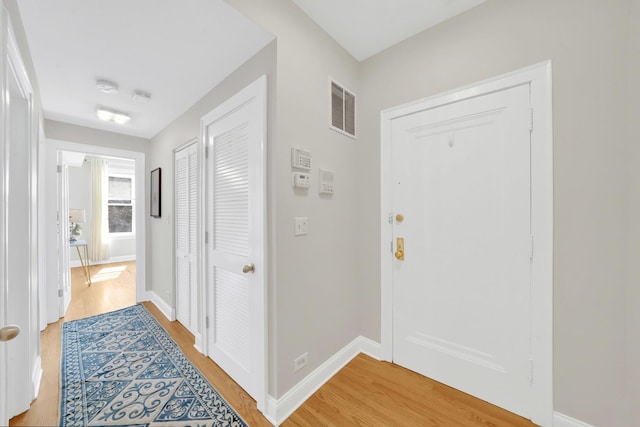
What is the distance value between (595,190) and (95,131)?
4381 mm

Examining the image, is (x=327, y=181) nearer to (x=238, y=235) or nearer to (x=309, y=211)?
(x=309, y=211)

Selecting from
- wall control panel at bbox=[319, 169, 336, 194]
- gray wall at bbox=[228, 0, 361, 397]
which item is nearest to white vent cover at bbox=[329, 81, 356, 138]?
gray wall at bbox=[228, 0, 361, 397]

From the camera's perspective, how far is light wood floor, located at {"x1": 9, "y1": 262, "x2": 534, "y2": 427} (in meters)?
1.35

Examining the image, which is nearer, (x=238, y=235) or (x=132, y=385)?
(x=132, y=385)

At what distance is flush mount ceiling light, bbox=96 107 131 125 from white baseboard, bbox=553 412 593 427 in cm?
403

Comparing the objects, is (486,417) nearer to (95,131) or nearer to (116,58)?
(116,58)

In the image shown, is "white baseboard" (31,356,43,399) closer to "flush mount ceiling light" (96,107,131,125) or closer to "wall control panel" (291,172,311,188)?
"wall control panel" (291,172,311,188)

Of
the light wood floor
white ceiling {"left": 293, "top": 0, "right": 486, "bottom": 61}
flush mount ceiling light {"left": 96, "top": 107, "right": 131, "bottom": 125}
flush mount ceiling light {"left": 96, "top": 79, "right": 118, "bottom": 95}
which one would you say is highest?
white ceiling {"left": 293, "top": 0, "right": 486, "bottom": 61}

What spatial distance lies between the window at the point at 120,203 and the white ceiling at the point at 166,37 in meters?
3.84

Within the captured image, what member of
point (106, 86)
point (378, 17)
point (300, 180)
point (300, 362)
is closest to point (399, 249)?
point (300, 180)

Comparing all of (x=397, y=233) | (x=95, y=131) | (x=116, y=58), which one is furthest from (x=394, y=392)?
(x=95, y=131)

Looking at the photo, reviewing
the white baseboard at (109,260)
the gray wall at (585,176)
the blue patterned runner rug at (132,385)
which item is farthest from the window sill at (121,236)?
the gray wall at (585,176)

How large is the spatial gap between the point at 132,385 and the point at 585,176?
2.79m

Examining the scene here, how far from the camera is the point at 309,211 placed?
1.61 metres
